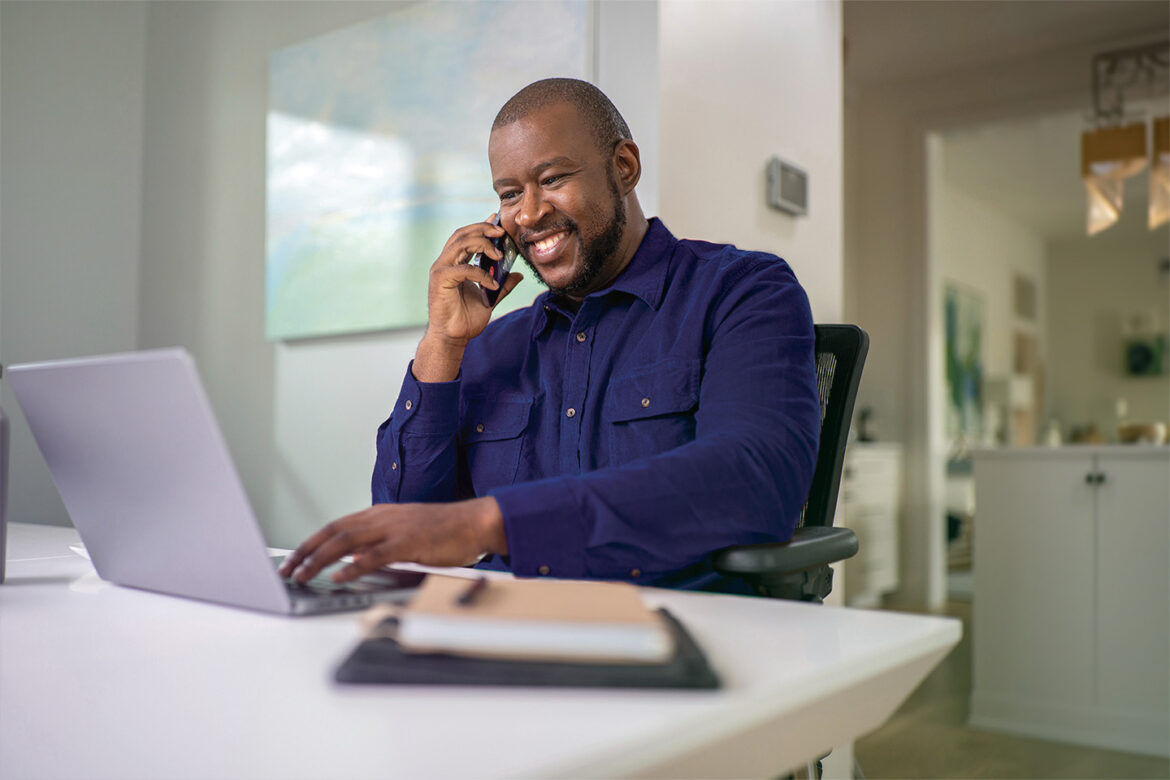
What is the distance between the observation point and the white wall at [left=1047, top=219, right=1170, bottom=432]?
30.0 feet

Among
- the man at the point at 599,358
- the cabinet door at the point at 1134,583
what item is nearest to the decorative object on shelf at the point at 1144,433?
the cabinet door at the point at 1134,583

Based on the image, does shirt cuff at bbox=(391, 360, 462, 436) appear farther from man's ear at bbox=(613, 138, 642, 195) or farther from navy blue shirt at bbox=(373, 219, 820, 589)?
man's ear at bbox=(613, 138, 642, 195)

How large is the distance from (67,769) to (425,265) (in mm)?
1907

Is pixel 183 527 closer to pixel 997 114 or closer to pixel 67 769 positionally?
pixel 67 769

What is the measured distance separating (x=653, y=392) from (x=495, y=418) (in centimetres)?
29

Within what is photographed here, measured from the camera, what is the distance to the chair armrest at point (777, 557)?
0.97m

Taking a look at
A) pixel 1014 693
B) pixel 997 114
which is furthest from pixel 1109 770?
pixel 997 114

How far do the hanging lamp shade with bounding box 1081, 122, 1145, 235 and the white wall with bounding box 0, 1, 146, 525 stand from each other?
4067mm

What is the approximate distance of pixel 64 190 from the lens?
2879 mm

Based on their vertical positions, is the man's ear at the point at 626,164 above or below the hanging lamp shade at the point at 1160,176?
below

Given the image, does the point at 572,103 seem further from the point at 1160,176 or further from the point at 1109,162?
the point at 1160,176

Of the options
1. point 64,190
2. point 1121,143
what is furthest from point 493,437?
point 1121,143

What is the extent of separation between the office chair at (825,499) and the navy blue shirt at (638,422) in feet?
0.13

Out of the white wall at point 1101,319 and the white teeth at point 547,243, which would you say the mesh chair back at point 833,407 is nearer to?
the white teeth at point 547,243
